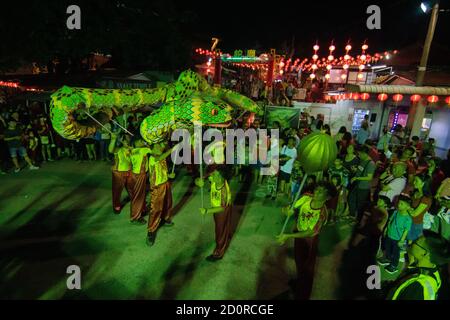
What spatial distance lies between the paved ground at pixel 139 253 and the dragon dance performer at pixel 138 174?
0.36 meters

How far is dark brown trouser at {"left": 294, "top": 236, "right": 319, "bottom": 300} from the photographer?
3.83 metres

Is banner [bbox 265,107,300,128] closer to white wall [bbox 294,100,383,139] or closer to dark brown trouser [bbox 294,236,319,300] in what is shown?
white wall [bbox 294,100,383,139]

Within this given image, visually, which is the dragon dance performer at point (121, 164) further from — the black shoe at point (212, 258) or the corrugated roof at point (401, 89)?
the corrugated roof at point (401, 89)

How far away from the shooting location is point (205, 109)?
5219mm

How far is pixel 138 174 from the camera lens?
5.77 m

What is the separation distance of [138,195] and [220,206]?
2050 mm

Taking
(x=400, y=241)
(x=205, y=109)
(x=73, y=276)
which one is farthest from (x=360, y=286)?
(x=73, y=276)

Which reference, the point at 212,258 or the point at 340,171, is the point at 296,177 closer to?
the point at 340,171

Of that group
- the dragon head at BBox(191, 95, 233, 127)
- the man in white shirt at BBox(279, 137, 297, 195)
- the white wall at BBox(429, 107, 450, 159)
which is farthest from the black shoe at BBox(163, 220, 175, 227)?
the white wall at BBox(429, 107, 450, 159)

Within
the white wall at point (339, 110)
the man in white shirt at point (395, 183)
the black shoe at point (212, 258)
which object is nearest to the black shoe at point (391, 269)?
the man in white shirt at point (395, 183)

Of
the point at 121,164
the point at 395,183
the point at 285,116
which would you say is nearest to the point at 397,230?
the point at 395,183

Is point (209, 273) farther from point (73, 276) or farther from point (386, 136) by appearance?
point (386, 136)

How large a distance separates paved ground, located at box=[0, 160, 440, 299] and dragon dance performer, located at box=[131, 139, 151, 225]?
0.36 meters

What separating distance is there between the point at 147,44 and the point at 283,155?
32.2 ft
